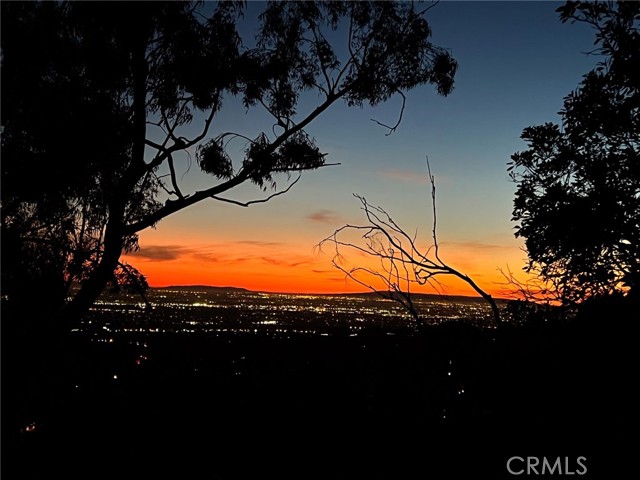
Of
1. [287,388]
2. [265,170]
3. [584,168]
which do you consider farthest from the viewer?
[287,388]

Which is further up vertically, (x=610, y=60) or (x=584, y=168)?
(x=610, y=60)

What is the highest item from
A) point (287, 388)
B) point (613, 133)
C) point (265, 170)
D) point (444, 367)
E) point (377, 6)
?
point (377, 6)

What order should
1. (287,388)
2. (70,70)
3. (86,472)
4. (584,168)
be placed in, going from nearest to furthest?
1. (86,472)
2. (70,70)
3. (584,168)
4. (287,388)

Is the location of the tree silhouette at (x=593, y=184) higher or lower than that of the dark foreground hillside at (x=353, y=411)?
higher

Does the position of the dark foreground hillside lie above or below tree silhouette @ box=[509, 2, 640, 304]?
below

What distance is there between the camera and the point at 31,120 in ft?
24.4

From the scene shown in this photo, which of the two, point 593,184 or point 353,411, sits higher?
point 593,184

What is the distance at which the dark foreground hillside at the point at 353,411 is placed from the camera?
17.9 ft

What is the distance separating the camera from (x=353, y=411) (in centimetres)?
827

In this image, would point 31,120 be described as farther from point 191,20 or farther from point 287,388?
point 287,388

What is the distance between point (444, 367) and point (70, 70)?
6.86 m

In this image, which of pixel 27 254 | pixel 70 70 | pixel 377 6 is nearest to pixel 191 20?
pixel 70 70

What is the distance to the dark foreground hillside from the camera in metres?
5.46

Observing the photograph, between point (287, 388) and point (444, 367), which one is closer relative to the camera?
point (444, 367)
